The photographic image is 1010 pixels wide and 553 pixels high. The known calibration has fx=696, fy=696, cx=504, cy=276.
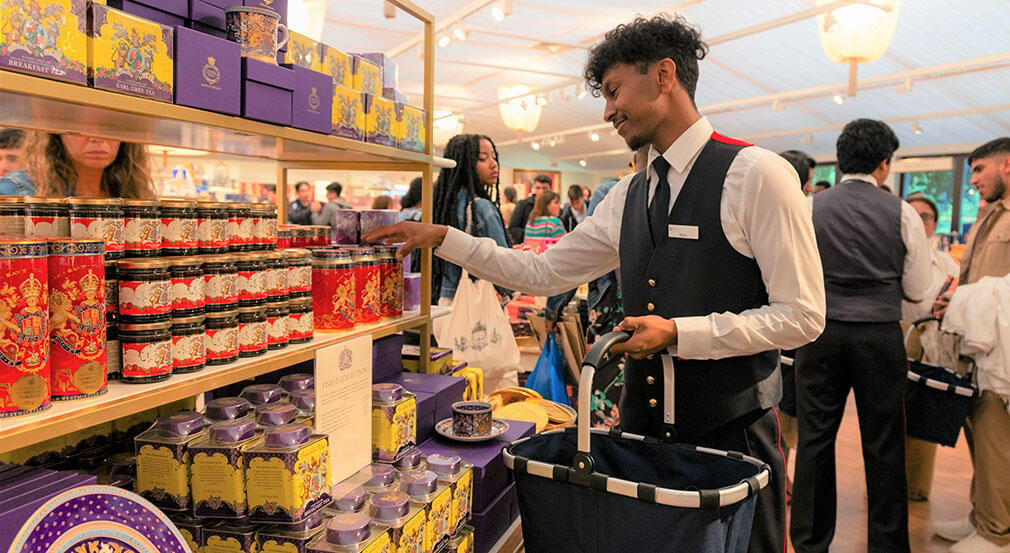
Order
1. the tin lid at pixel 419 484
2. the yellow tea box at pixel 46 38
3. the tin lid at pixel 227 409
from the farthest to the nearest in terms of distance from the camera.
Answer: the tin lid at pixel 419 484 < the tin lid at pixel 227 409 < the yellow tea box at pixel 46 38

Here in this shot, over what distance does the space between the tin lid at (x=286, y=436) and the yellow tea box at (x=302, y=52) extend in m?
0.75

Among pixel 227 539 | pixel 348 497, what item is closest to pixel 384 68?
pixel 348 497

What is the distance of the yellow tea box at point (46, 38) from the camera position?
856mm

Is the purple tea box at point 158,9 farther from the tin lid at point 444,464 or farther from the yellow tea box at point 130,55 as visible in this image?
the tin lid at point 444,464

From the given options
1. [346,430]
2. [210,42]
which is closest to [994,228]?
[346,430]

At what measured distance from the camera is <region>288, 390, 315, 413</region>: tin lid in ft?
5.03

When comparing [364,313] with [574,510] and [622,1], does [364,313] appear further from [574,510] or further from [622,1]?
[622,1]

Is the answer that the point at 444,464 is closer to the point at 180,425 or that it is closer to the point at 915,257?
the point at 180,425

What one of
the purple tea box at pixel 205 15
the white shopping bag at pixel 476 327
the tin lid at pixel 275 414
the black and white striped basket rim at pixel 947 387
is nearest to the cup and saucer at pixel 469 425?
the tin lid at pixel 275 414

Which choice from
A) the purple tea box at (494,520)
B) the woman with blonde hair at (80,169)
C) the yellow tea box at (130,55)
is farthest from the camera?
the woman with blonde hair at (80,169)

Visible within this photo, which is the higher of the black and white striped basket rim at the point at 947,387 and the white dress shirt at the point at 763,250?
the white dress shirt at the point at 763,250

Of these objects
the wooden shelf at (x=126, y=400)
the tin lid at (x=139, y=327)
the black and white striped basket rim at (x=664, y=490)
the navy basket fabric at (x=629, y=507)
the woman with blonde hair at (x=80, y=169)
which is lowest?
the navy basket fabric at (x=629, y=507)

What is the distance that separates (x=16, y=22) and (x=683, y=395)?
4.72 ft

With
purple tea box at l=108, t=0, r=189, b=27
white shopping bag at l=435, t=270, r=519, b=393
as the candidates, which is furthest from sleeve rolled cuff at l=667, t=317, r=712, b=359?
white shopping bag at l=435, t=270, r=519, b=393
